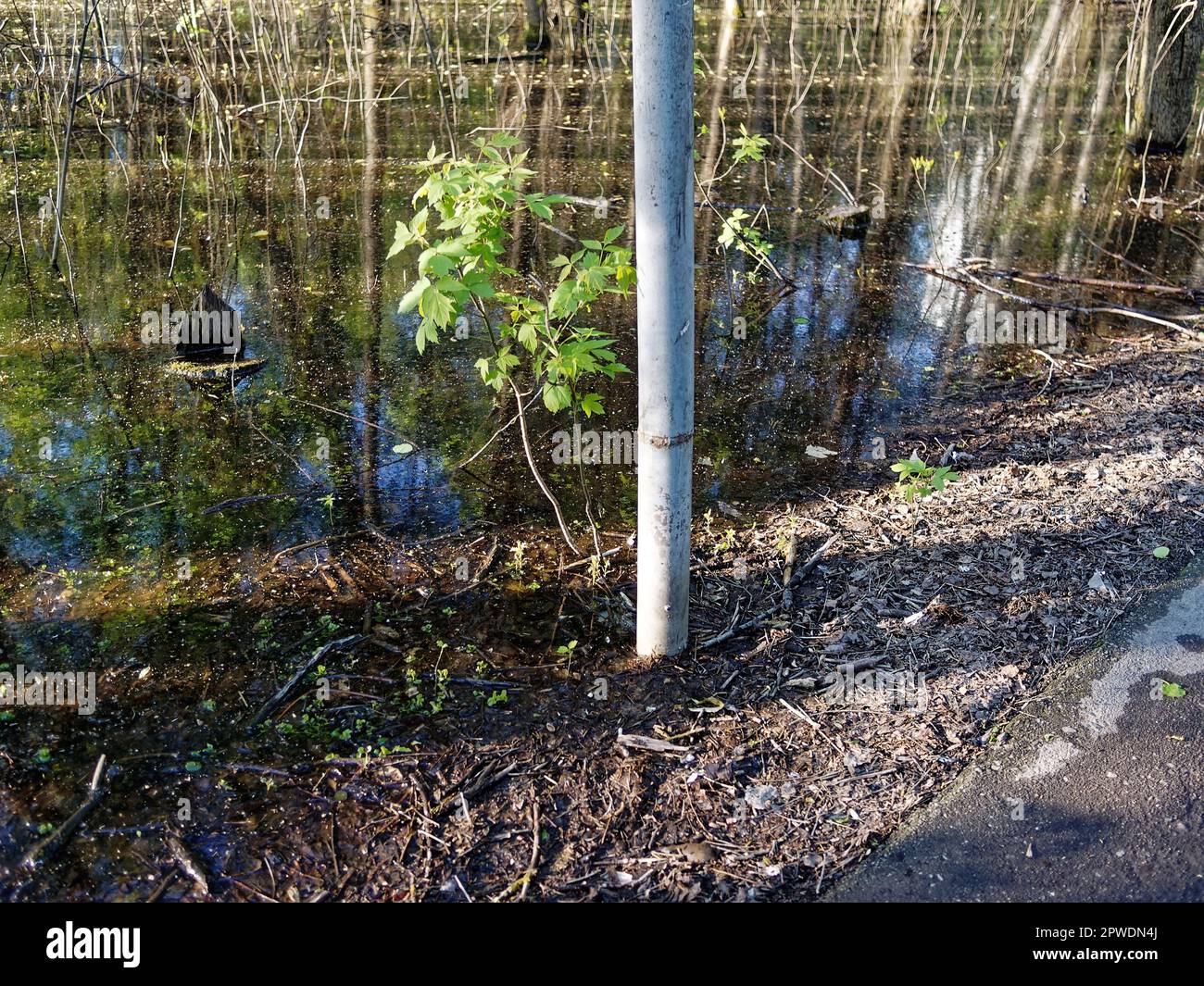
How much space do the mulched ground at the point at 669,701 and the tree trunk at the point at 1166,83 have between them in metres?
7.35

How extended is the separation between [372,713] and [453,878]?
0.86 meters

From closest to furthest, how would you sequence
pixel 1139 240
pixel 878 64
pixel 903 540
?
pixel 903 540
pixel 1139 240
pixel 878 64

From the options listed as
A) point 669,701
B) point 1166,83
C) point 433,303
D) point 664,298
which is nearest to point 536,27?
point 1166,83

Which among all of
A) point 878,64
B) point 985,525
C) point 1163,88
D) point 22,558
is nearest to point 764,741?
point 985,525

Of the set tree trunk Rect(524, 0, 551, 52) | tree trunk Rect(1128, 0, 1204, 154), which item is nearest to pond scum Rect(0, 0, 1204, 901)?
tree trunk Rect(1128, 0, 1204, 154)

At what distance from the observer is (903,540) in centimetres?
462

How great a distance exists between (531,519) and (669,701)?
1580mm

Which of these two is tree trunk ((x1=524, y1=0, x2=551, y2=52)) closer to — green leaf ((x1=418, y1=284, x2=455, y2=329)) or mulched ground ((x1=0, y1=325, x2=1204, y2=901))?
mulched ground ((x1=0, y1=325, x2=1204, y2=901))

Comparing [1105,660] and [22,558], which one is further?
[22,558]

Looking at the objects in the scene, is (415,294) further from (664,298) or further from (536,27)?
(536,27)

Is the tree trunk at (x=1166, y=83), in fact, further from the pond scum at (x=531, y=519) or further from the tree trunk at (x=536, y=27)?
the tree trunk at (x=536, y=27)

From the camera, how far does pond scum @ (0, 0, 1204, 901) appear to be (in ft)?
10.8

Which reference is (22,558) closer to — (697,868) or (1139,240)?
(697,868)
